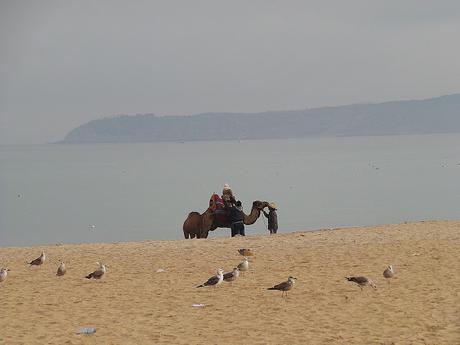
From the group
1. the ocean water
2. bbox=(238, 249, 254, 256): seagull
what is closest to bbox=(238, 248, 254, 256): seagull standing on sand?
bbox=(238, 249, 254, 256): seagull

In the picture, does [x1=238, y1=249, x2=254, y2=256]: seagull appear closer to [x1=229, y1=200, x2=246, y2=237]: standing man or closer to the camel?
[x1=229, y1=200, x2=246, y2=237]: standing man

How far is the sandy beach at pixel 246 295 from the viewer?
48.8 ft

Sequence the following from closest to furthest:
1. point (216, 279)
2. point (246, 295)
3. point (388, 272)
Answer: point (246, 295)
point (216, 279)
point (388, 272)

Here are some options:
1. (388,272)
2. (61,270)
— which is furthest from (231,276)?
(61,270)

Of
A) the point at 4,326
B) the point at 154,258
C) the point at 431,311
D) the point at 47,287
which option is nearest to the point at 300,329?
the point at 431,311

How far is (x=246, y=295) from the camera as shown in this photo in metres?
18.2

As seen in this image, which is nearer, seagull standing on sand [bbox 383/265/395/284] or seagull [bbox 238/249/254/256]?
seagull standing on sand [bbox 383/265/395/284]

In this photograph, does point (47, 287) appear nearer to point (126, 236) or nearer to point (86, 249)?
point (86, 249)

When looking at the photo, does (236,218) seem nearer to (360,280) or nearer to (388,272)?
(388,272)

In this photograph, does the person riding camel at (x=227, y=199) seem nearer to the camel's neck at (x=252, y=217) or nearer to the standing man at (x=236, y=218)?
the standing man at (x=236, y=218)

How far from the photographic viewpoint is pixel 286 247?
24.7 metres

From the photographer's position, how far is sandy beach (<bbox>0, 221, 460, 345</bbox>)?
14.9 metres

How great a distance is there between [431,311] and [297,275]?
484 cm

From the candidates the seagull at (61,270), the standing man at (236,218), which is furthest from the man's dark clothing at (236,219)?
the seagull at (61,270)
